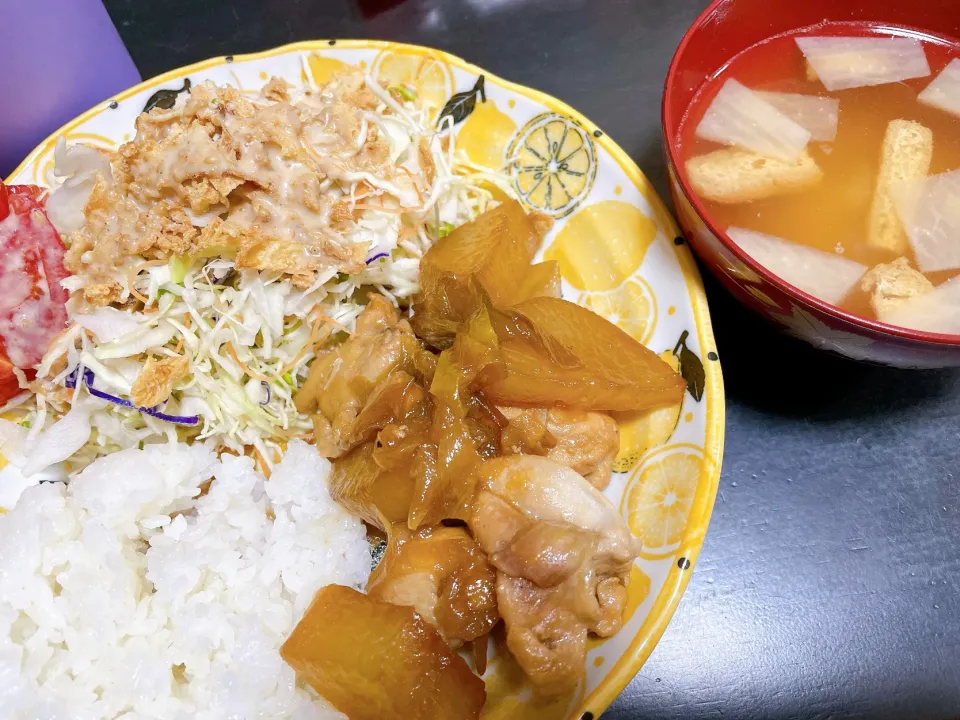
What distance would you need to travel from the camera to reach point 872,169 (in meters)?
1.96

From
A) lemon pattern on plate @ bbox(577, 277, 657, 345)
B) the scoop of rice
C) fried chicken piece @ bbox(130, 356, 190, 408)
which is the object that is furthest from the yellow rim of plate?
fried chicken piece @ bbox(130, 356, 190, 408)

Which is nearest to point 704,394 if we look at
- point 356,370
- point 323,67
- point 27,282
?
point 356,370

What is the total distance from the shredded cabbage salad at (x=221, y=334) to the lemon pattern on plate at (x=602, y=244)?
46 cm

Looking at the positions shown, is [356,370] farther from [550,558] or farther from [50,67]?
[50,67]

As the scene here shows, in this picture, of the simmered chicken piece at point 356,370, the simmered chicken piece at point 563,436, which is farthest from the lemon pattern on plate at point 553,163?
the simmered chicken piece at point 563,436

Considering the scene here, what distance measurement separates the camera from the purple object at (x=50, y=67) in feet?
6.82

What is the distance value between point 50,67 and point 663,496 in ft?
8.38

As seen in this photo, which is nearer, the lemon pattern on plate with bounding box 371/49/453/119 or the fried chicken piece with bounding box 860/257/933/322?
the fried chicken piece with bounding box 860/257/933/322

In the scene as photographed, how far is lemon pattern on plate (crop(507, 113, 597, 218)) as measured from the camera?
2.14m

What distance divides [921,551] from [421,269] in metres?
1.79

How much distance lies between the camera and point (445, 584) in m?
1.53

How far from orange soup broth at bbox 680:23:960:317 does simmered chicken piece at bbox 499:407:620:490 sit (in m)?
0.73

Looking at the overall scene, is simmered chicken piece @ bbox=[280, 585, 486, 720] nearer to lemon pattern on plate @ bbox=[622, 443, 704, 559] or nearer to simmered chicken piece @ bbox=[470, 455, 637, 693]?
simmered chicken piece @ bbox=[470, 455, 637, 693]

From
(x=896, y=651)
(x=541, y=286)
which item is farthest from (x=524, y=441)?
(x=896, y=651)
